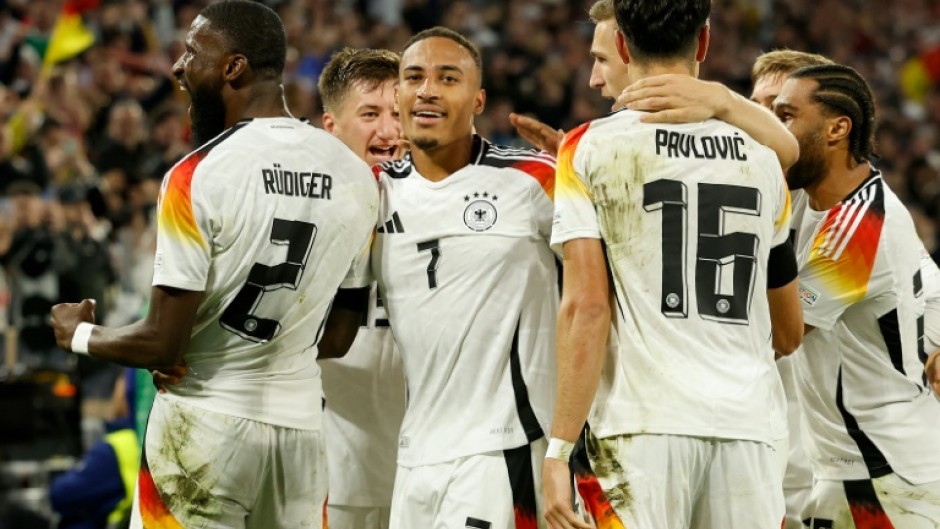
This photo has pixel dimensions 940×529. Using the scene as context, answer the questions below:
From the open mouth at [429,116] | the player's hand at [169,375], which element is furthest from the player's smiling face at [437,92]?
the player's hand at [169,375]

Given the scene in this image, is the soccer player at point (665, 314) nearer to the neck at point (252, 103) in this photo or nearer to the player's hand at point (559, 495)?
the player's hand at point (559, 495)

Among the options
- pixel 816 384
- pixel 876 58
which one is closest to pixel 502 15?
pixel 876 58

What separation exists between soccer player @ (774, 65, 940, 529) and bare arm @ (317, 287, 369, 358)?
185cm

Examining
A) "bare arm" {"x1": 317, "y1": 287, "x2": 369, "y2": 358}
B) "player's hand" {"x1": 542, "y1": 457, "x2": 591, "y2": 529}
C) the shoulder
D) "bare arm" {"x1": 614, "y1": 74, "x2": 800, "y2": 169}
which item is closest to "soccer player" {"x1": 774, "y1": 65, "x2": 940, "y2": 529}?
"bare arm" {"x1": 614, "y1": 74, "x2": 800, "y2": 169}

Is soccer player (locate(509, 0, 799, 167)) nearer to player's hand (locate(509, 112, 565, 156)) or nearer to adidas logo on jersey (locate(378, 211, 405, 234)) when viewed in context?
player's hand (locate(509, 112, 565, 156))

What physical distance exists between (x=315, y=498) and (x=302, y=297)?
0.83 m

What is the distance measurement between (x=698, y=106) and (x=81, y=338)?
2515 mm

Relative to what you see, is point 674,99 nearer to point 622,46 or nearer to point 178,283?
point 622,46

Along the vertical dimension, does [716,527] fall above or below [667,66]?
below

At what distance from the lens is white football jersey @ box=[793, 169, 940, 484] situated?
5.25 meters

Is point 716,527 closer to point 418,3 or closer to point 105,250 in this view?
point 105,250

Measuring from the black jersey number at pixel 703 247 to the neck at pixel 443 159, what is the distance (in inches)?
46.3

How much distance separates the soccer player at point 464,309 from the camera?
5.00 meters

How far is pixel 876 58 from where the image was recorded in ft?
75.2
